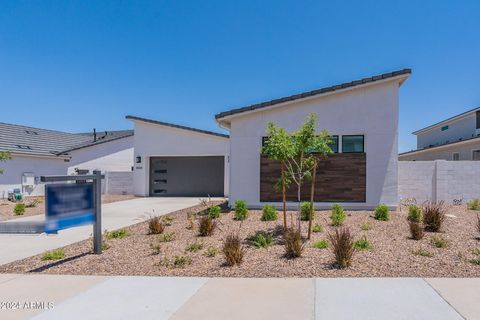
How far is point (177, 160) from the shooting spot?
22000 mm

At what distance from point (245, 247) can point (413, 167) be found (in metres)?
9.36

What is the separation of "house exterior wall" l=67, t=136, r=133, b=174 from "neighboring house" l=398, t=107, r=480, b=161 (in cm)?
2292

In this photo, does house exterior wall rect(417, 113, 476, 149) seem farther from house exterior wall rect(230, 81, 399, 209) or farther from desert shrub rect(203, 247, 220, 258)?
desert shrub rect(203, 247, 220, 258)

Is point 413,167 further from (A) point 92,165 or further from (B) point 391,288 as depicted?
(A) point 92,165

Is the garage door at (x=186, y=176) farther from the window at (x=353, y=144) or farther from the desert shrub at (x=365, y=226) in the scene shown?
the desert shrub at (x=365, y=226)

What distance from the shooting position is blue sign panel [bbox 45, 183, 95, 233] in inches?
238

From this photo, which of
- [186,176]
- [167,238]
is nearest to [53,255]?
[167,238]

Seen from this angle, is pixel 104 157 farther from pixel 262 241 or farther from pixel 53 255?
pixel 262 241

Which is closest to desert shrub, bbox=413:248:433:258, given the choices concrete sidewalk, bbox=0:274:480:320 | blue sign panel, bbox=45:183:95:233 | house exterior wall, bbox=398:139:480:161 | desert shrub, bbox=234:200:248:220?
concrete sidewalk, bbox=0:274:480:320

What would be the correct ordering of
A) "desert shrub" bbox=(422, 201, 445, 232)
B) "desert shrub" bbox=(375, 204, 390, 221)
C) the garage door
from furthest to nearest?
the garage door, "desert shrub" bbox=(375, 204, 390, 221), "desert shrub" bbox=(422, 201, 445, 232)

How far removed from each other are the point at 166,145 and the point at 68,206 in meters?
14.9

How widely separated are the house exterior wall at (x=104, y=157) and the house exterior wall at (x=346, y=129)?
52.3 feet

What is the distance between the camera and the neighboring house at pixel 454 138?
20.4m

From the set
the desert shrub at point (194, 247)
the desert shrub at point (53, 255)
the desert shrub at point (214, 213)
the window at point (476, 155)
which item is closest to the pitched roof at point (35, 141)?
the desert shrub at point (214, 213)
